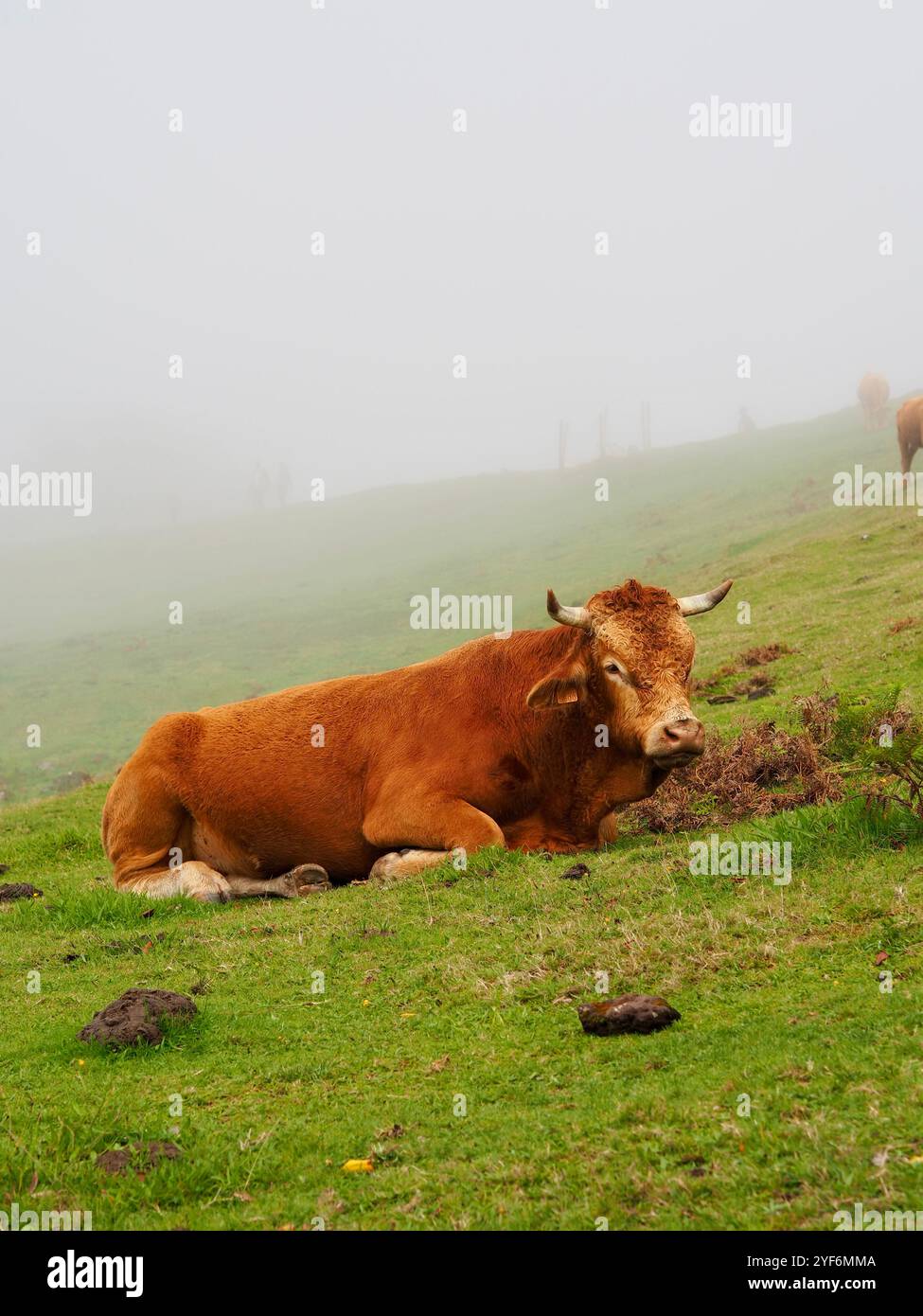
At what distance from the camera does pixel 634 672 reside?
8664mm

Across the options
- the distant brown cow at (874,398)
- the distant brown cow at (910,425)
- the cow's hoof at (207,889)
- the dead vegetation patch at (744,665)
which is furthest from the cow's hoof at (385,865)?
the distant brown cow at (874,398)

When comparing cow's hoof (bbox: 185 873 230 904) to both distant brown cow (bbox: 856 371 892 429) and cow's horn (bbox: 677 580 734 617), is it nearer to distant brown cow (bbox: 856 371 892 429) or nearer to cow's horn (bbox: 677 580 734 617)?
cow's horn (bbox: 677 580 734 617)

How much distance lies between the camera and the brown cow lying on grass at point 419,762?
8.99 m

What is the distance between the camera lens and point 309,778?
1027 centimetres

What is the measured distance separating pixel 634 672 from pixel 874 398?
238 feet

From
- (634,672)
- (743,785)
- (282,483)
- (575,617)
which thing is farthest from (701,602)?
(282,483)

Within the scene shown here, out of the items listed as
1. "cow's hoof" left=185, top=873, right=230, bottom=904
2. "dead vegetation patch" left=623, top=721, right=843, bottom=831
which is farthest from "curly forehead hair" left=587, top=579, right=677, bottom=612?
"cow's hoof" left=185, top=873, right=230, bottom=904

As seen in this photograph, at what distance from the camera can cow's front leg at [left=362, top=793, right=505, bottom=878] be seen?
920 cm

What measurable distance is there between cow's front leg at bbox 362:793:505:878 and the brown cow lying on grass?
16 mm

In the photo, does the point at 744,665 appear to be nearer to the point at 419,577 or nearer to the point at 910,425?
the point at 910,425

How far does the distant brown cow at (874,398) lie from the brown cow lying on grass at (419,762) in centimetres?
7079
